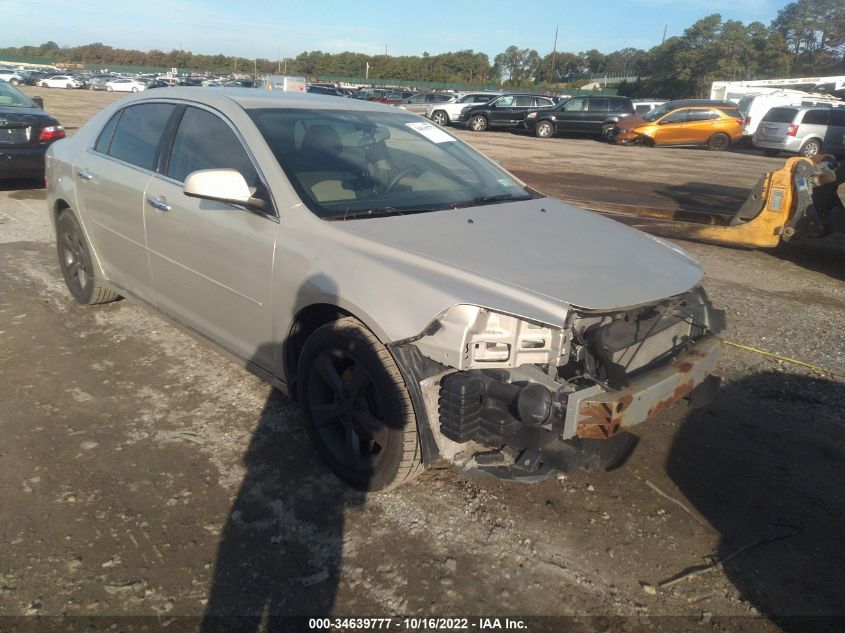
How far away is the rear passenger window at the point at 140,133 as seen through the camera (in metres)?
4.21

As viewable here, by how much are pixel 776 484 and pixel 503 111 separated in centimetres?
2778

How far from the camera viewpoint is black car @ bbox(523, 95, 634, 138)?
90.5 feet

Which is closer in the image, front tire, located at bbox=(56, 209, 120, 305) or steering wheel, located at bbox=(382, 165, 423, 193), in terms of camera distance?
steering wheel, located at bbox=(382, 165, 423, 193)

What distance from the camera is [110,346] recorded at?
476 centimetres

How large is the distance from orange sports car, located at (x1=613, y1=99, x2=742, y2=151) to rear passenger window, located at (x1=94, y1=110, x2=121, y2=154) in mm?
23631

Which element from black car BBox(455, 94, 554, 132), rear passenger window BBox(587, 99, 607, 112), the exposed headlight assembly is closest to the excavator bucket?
the exposed headlight assembly

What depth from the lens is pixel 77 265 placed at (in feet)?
17.4

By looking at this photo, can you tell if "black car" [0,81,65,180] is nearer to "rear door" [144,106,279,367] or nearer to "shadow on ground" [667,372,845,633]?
"rear door" [144,106,279,367]

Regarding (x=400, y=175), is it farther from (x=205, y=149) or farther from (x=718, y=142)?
(x=718, y=142)

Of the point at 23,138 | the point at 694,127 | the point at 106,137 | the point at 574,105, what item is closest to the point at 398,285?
the point at 106,137

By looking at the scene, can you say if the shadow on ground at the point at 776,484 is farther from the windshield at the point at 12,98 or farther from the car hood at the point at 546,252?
the windshield at the point at 12,98

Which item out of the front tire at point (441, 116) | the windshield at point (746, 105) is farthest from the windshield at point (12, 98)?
the windshield at point (746, 105)

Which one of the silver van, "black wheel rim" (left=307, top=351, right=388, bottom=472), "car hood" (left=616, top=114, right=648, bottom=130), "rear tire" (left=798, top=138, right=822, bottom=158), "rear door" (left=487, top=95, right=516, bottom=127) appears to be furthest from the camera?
"rear door" (left=487, top=95, right=516, bottom=127)

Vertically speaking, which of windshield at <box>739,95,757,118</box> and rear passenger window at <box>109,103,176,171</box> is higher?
windshield at <box>739,95,757,118</box>
